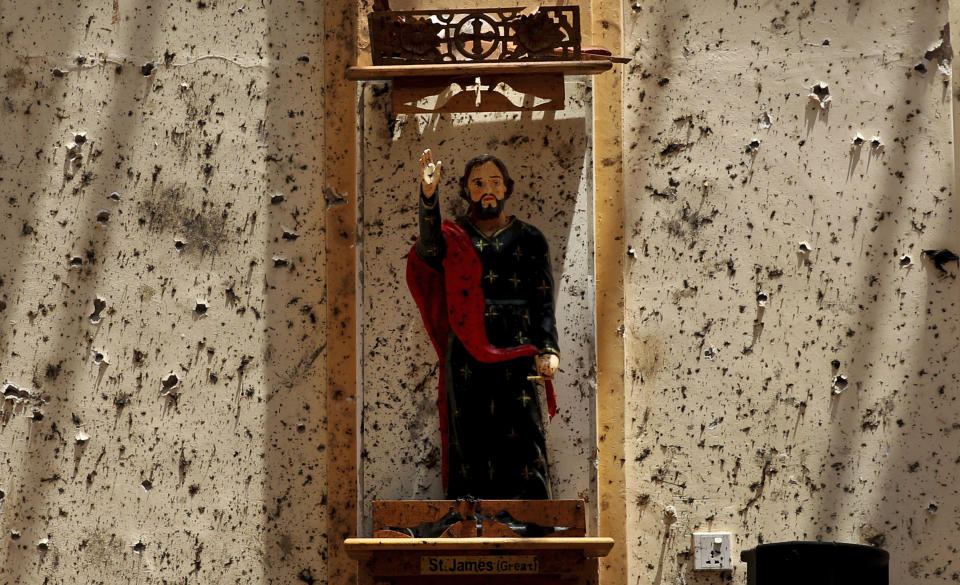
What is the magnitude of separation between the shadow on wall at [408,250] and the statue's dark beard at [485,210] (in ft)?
0.46

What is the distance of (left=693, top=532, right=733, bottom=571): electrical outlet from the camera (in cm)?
358

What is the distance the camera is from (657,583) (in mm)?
3596

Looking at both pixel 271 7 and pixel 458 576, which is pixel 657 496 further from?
pixel 271 7

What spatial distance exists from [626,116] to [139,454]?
63.9 inches

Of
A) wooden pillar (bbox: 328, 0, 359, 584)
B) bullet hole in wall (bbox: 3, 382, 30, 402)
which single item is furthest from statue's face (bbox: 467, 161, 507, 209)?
bullet hole in wall (bbox: 3, 382, 30, 402)

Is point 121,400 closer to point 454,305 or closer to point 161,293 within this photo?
point 161,293

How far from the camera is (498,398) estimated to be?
3426mm

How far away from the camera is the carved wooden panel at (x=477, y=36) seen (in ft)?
11.3

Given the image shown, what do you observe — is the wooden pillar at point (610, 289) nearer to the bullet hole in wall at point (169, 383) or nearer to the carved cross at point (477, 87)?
the carved cross at point (477, 87)

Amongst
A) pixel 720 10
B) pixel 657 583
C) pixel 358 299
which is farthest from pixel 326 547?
pixel 720 10

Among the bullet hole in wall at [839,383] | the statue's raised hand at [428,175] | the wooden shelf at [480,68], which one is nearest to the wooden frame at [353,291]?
the wooden shelf at [480,68]

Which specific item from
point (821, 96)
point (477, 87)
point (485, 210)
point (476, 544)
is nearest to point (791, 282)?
point (821, 96)

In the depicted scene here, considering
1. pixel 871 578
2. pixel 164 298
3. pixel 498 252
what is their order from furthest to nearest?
pixel 164 298, pixel 498 252, pixel 871 578

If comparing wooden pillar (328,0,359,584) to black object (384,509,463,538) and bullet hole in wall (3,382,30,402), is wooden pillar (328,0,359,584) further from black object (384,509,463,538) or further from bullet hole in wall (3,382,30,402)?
bullet hole in wall (3,382,30,402)
